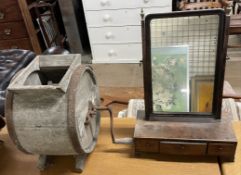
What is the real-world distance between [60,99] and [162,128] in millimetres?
280

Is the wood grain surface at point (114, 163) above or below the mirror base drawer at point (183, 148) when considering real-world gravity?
below

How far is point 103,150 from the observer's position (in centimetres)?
74

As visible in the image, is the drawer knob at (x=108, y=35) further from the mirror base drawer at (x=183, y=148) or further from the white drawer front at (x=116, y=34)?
the mirror base drawer at (x=183, y=148)

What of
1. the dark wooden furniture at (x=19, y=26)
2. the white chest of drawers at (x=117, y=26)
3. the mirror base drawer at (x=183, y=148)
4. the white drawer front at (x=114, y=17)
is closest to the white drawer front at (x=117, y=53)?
the white chest of drawers at (x=117, y=26)

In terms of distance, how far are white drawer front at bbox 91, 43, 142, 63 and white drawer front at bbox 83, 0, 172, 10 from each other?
37cm

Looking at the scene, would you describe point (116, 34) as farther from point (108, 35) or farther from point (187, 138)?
point (187, 138)

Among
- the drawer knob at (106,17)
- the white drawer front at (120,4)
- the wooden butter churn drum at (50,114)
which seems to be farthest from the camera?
the drawer knob at (106,17)

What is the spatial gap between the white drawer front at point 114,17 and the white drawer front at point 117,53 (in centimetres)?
22

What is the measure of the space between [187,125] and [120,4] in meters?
1.74

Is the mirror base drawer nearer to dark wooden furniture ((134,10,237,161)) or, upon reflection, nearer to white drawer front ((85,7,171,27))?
dark wooden furniture ((134,10,237,161))

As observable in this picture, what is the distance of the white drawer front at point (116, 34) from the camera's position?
2.32 meters

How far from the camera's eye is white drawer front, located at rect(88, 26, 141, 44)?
2.32 meters

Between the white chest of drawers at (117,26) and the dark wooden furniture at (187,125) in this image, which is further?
the white chest of drawers at (117,26)

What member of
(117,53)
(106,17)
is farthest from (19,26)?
(117,53)
